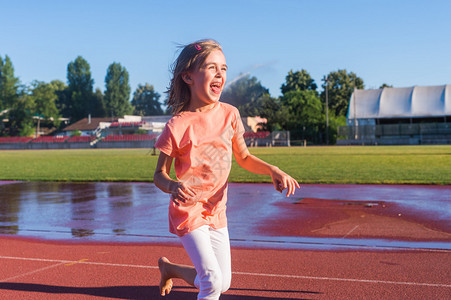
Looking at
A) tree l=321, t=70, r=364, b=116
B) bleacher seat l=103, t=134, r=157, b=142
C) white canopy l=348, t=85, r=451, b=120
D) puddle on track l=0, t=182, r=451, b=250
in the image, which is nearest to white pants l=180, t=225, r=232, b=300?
puddle on track l=0, t=182, r=451, b=250

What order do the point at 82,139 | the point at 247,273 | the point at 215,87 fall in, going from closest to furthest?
the point at 215,87
the point at 247,273
the point at 82,139

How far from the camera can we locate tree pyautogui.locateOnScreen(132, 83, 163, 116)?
506 ft

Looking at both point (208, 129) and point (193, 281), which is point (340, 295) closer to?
point (193, 281)

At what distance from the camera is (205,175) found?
3506 mm

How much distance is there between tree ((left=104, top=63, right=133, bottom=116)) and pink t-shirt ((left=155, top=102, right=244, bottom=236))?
126m

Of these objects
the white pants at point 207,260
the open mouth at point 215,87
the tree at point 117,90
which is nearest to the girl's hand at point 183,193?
the white pants at point 207,260

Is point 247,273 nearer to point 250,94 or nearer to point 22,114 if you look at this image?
point 250,94

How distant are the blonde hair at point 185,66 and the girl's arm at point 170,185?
39 centimetres

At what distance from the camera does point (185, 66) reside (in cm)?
362

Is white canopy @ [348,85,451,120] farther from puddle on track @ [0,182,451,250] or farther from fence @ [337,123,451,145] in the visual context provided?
puddle on track @ [0,182,451,250]

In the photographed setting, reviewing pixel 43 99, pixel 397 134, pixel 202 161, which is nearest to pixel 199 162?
pixel 202 161

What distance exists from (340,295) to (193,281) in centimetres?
157

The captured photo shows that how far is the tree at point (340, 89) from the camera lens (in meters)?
88.2

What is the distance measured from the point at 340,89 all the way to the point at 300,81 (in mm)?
11535
